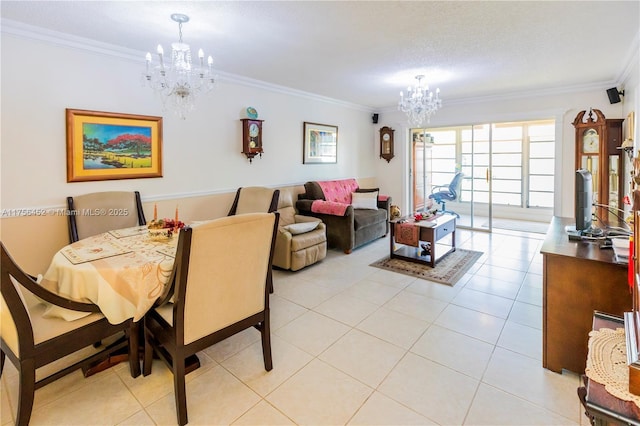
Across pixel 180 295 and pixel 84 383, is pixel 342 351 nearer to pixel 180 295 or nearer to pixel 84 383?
pixel 180 295

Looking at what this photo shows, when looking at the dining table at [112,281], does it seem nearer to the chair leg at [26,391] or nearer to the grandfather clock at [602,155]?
the chair leg at [26,391]

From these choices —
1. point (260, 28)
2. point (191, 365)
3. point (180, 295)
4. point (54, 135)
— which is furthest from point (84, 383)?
point (260, 28)

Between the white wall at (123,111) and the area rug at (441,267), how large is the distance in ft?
6.65

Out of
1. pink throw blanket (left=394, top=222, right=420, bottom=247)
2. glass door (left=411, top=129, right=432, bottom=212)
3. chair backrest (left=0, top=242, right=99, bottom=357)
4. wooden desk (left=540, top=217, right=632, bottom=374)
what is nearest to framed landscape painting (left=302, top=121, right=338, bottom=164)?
glass door (left=411, top=129, right=432, bottom=212)

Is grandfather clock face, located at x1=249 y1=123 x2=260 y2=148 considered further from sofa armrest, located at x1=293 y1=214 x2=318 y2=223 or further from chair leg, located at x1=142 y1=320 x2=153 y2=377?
chair leg, located at x1=142 y1=320 x2=153 y2=377

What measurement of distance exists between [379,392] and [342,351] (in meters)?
0.47

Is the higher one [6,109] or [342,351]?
[6,109]

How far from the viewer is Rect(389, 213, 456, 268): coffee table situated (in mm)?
4055

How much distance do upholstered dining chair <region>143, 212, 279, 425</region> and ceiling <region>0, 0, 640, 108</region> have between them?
1.67 meters

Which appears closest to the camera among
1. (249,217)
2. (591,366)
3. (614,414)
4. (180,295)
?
(614,414)

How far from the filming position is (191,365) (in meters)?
2.18

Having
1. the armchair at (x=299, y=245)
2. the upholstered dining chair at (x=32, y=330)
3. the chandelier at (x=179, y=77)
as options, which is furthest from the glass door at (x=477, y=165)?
the upholstered dining chair at (x=32, y=330)

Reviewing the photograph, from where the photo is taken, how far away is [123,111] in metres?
3.32

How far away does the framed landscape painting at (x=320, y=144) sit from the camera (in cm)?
544
